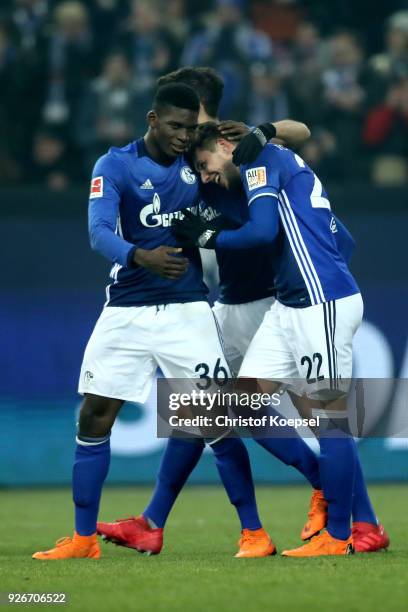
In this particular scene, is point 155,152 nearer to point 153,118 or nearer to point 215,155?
point 153,118

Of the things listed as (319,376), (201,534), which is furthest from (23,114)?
(319,376)

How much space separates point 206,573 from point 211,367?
1.18m

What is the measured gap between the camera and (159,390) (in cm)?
687

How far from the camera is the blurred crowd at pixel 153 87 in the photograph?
11688 mm

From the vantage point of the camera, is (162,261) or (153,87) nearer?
(162,261)

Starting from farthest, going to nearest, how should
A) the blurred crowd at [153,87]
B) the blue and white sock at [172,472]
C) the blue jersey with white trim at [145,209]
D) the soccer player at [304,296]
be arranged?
the blurred crowd at [153,87], the blue and white sock at [172,472], the blue jersey with white trim at [145,209], the soccer player at [304,296]

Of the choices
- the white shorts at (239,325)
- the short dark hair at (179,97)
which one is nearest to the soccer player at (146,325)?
the short dark hair at (179,97)

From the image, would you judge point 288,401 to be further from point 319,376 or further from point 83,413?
point 83,413

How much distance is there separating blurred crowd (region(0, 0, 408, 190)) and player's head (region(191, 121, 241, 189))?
16.1 feet

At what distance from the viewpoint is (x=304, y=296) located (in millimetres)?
6441

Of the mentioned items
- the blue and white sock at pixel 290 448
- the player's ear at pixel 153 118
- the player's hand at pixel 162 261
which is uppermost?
the player's ear at pixel 153 118

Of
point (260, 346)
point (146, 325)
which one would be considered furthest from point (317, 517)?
point (146, 325)

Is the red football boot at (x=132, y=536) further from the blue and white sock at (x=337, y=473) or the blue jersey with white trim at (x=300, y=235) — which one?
the blue jersey with white trim at (x=300, y=235)

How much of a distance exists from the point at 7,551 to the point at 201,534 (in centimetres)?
138
